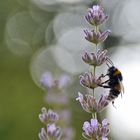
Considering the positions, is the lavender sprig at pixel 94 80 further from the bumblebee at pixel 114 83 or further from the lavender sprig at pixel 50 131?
the bumblebee at pixel 114 83

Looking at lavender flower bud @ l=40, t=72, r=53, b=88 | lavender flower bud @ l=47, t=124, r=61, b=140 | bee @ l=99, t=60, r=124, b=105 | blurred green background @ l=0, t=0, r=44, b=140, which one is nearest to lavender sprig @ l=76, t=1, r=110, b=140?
lavender flower bud @ l=47, t=124, r=61, b=140

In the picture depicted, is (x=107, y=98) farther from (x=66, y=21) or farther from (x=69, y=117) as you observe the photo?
(x=66, y=21)

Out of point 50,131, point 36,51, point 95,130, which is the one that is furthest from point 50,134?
point 36,51

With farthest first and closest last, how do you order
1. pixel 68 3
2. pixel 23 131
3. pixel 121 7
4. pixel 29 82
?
pixel 121 7
pixel 68 3
pixel 29 82
pixel 23 131

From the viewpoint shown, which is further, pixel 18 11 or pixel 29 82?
pixel 18 11


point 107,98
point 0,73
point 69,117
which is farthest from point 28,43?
point 107,98

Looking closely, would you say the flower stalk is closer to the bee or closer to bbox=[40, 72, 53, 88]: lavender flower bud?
the bee
